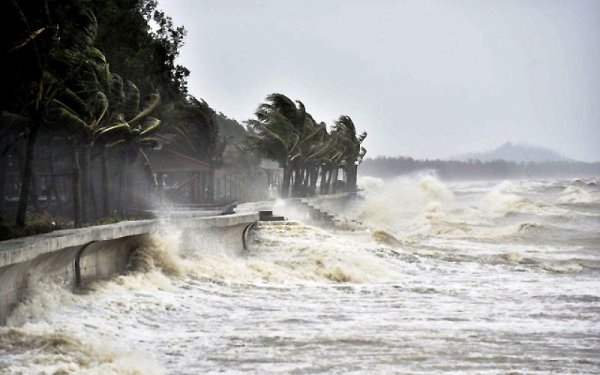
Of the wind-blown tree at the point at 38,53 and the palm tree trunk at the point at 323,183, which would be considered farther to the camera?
the palm tree trunk at the point at 323,183

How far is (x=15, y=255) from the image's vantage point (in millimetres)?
12867

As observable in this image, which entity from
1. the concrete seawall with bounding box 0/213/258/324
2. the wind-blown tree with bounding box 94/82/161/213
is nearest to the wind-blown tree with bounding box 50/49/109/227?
the concrete seawall with bounding box 0/213/258/324

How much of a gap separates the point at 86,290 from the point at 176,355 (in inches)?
168

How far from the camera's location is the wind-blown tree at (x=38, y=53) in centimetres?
1838

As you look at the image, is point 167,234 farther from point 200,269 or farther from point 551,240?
point 551,240

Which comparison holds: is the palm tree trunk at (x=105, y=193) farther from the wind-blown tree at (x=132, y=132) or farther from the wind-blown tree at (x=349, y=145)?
the wind-blown tree at (x=349, y=145)

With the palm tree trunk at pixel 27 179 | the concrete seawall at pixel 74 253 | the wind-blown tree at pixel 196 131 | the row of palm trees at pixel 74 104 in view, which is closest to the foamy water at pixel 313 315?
the concrete seawall at pixel 74 253

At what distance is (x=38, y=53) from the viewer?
18578 mm

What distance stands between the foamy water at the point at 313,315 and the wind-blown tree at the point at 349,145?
50.9 metres

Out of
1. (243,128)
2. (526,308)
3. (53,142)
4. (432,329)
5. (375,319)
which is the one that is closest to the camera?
(432,329)

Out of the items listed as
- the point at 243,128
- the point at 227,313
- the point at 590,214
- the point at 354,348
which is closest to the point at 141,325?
the point at 227,313

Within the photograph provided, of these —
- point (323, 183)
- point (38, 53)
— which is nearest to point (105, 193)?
point (38, 53)

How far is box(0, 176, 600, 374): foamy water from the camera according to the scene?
11281mm

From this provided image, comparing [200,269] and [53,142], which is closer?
[200,269]
